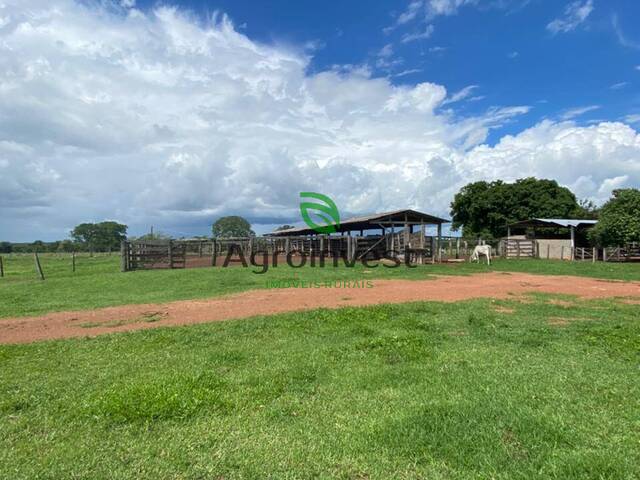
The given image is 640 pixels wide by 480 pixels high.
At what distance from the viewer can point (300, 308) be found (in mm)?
9133

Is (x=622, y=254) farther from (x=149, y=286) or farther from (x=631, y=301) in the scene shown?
(x=149, y=286)

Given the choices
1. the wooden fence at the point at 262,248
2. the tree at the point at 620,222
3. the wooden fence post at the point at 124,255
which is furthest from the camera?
the tree at the point at 620,222

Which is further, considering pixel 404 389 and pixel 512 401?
pixel 404 389

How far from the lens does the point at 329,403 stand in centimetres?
370

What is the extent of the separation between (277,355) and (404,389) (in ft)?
6.29

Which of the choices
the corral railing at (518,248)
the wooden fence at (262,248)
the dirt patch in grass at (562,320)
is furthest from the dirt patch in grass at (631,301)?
the corral railing at (518,248)

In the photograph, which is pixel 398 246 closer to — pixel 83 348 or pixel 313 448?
pixel 83 348

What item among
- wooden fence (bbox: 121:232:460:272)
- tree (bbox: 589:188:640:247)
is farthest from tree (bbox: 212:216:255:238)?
tree (bbox: 589:188:640:247)

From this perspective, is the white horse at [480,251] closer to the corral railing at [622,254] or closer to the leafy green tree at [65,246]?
the corral railing at [622,254]

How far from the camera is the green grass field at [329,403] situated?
2699 millimetres

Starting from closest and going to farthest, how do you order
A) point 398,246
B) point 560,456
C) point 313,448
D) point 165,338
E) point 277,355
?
1. point 560,456
2. point 313,448
3. point 277,355
4. point 165,338
5. point 398,246

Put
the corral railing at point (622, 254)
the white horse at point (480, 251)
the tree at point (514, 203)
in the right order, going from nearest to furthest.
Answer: the white horse at point (480, 251) → the corral railing at point (622, 254) → the tree at point (514, 203)

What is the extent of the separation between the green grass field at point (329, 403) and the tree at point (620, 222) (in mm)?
24378

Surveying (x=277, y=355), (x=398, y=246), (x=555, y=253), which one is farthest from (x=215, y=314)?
(x=555, y=253)
